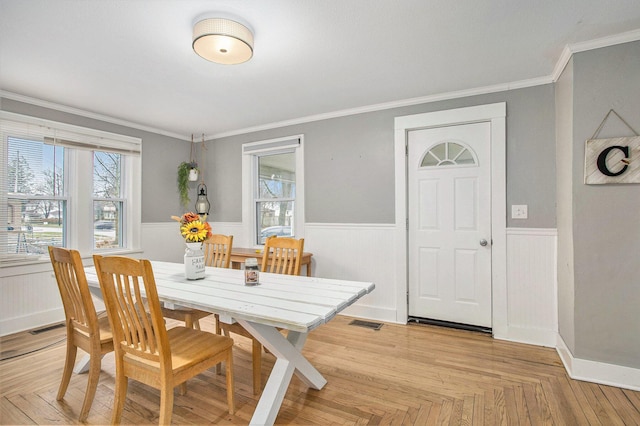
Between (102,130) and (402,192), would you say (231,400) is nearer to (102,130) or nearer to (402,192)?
(402,192)

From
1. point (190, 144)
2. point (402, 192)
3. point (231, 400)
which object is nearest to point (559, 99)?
point (402, 192)

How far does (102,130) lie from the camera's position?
3785mm

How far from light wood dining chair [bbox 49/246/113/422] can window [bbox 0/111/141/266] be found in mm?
1805

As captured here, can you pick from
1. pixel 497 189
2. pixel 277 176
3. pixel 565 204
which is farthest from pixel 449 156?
pixel 277 176

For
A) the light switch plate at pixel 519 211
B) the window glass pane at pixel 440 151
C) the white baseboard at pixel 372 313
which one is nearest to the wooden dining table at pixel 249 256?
the white baseboard at pixel 372 313

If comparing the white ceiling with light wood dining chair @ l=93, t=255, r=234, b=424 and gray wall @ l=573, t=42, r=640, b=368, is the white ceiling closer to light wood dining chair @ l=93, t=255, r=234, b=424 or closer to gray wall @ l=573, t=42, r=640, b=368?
gray wall @ l=573, t=42, r=640, b=368

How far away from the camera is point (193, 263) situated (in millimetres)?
2180

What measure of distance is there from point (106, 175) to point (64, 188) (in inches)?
19.2

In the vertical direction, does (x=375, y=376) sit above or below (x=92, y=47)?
below

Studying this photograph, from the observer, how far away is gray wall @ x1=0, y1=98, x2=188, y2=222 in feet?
13.8

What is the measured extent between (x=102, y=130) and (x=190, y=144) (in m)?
1.23

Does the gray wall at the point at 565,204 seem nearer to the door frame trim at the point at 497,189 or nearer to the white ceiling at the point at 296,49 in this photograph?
the white ceiling at the point at 296,49

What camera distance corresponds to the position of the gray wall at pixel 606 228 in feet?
6.95

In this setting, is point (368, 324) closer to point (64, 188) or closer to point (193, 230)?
point (193, 230)
